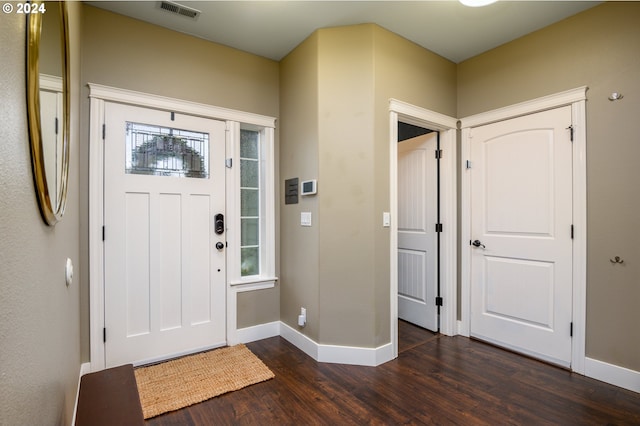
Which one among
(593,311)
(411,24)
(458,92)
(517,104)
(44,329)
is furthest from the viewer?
(458,92)

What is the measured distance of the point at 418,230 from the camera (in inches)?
140

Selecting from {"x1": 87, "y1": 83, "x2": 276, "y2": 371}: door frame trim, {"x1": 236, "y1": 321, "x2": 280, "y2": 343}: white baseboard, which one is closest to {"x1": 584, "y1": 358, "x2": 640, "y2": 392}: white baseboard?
{"x1": 236, "y1": 321, "x2": 280, "y2": 343}: white baseboard

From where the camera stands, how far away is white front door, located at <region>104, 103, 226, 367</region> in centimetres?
249

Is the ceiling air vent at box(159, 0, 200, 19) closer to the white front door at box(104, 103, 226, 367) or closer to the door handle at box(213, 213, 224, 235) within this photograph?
the white front door at box(104, 103, 226, 367)

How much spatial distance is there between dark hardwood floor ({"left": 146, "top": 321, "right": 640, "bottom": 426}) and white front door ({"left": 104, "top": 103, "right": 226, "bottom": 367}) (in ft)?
2.60

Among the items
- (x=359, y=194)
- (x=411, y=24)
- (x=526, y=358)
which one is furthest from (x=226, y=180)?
(x=526, y=358)

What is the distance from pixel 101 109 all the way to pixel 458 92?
336 cm

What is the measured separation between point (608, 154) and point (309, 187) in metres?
2.34

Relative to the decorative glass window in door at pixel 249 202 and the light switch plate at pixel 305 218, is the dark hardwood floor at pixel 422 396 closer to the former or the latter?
the decorative glass window in door at pixel 249 202

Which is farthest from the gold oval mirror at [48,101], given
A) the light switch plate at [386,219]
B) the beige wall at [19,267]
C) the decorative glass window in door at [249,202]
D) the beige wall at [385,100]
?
the light switch plate at [386,219]

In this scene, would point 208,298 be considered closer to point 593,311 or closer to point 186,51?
point 186,51

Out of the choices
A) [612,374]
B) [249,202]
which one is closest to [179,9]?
[249,202]

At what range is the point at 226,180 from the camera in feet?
9.74

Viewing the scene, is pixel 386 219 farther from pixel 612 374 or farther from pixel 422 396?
pixel 612 374
